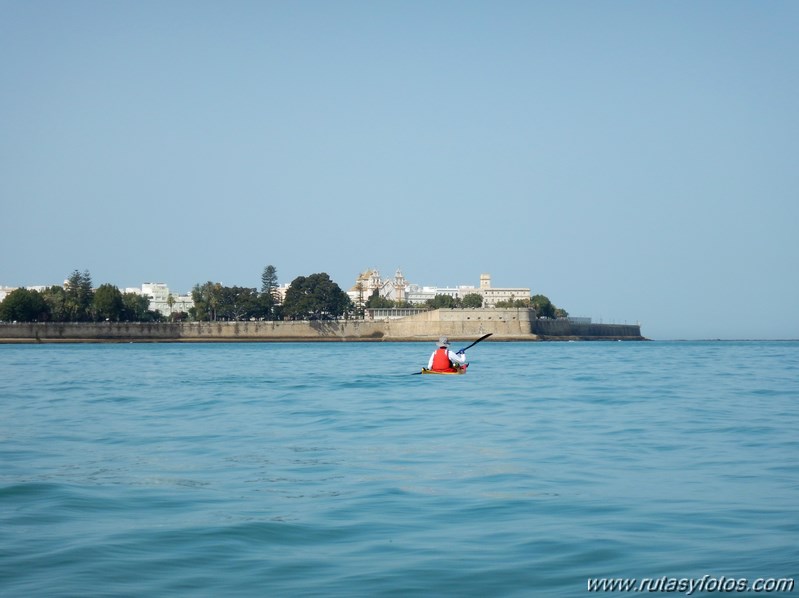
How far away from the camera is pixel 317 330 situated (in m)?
108

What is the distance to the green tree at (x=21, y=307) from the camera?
9725cm

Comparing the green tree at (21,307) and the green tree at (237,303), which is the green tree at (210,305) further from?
the green tree at (21,307)

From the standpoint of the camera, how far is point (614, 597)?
5434mm

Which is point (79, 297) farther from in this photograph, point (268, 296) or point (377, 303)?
point (377, 303)

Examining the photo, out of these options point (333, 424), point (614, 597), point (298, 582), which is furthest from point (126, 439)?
point (614, 597)

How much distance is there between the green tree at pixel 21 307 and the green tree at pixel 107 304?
606cm

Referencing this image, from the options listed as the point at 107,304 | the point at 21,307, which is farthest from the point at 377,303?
the point at 21,307

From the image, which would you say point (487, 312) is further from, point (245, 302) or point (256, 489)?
point (256, 489)

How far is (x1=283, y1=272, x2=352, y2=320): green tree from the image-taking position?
368 feet

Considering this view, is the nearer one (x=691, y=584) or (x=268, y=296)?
(x=691, y=584)

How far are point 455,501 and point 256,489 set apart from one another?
5.94 feet

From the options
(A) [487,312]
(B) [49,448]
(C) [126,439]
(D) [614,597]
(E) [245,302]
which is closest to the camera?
(D) [614,597]

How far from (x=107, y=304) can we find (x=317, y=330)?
22.4m

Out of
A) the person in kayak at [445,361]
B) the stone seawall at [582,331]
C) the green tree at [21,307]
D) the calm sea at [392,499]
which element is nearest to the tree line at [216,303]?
the green tree at [21,307]
